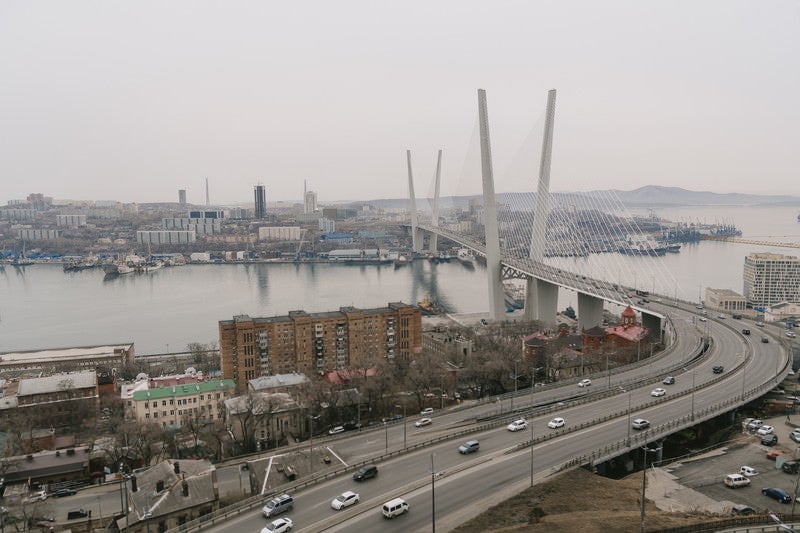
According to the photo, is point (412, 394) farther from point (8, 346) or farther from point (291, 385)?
point (8, 346)

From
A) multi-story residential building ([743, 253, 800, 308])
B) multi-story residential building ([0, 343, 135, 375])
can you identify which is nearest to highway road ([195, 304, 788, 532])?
multi-story residential building ([0, 343, 135, 375])

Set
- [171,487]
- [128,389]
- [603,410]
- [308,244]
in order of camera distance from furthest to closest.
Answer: [308,244], [128,389], [603,410], [171,487]

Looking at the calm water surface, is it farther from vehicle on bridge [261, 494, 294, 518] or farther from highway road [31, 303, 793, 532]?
vehicle on bridge [261, 494, 294, 518]

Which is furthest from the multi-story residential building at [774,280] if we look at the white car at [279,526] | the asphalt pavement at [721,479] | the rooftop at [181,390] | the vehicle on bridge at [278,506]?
the white car at [279,526]

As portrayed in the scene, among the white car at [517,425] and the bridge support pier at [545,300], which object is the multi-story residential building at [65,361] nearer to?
the bridge support pier at [545,300]

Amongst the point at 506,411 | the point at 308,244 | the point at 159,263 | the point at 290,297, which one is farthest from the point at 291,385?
the point at 308,244

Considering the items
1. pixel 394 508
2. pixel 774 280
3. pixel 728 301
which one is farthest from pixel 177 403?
pixel 774 280

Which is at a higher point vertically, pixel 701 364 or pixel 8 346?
pixel 701 364
